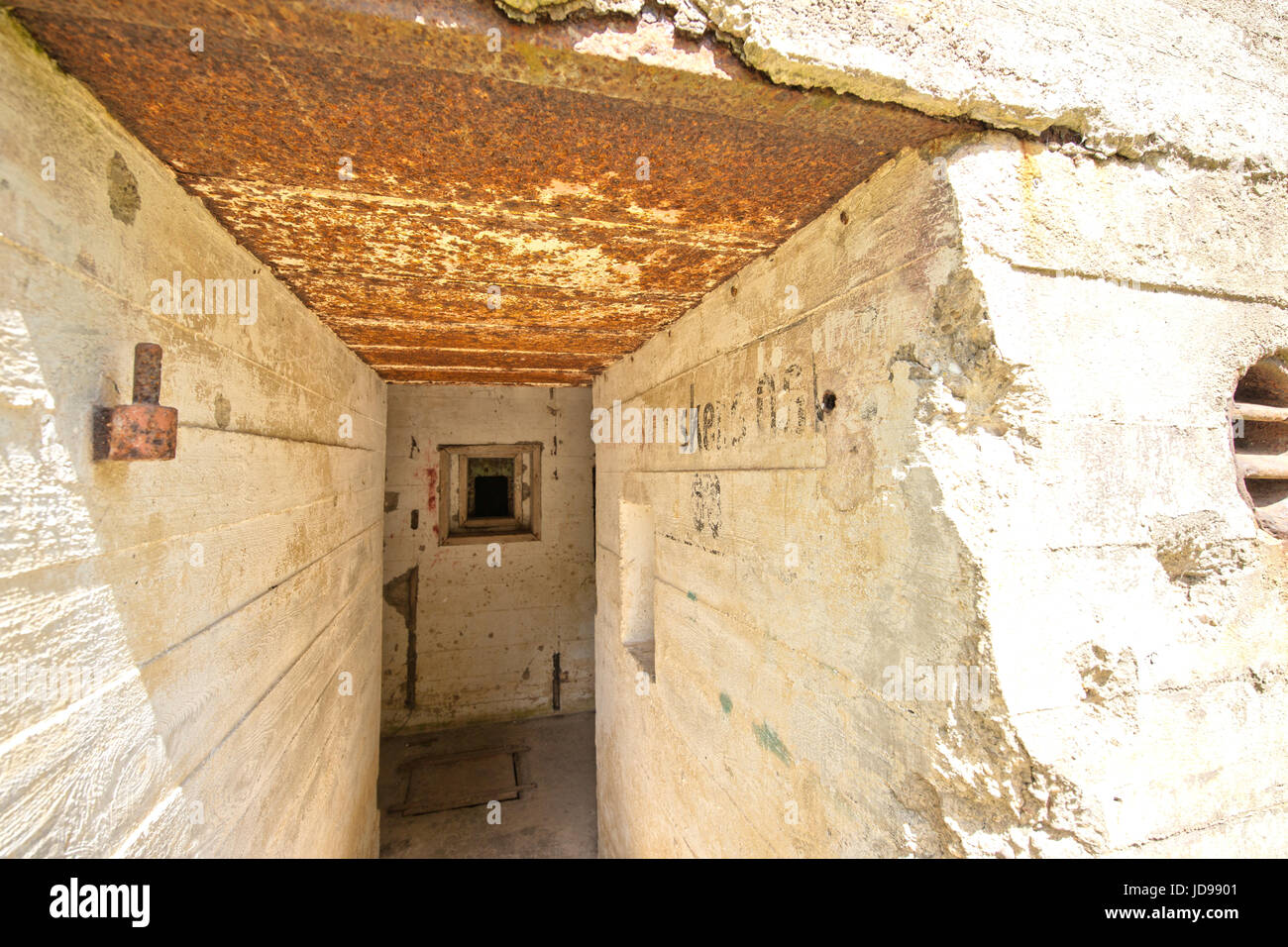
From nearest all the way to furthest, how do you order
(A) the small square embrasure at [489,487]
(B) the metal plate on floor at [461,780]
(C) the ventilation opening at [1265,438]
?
(C) the ventilation opening at [1265,438] < (B) the metal plate on floor at [461,780] < (A) the small square embrasure at [489,487]

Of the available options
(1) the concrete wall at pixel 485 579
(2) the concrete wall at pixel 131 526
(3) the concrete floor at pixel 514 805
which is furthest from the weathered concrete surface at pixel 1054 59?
(1) the concrete wall at pixel 485 579

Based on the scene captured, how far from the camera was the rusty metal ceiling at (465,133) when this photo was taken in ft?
2.82

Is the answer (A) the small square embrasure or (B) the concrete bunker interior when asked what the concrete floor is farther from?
(B) the concrete bunker interior

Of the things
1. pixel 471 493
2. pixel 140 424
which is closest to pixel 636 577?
pixel 140 424

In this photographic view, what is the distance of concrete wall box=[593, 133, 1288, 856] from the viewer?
109cm

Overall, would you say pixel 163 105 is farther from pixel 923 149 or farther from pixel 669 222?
pixel 923 149

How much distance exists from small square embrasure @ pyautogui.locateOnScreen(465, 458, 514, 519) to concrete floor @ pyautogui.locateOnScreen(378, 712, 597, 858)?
2.63m

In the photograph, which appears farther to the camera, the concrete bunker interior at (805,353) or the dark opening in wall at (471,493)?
the dark opening in wall at (471,493)

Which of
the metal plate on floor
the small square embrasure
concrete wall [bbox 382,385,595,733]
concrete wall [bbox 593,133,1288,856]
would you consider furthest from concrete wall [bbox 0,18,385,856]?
the small square embrasure

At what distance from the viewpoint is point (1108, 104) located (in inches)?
45.8

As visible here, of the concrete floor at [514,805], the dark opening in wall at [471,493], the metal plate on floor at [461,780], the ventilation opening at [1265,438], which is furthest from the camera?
the dark opening in wall at [471,493]

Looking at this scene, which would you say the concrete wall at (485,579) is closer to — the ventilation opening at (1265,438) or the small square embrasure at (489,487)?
the small square embrasure at (489,487)
